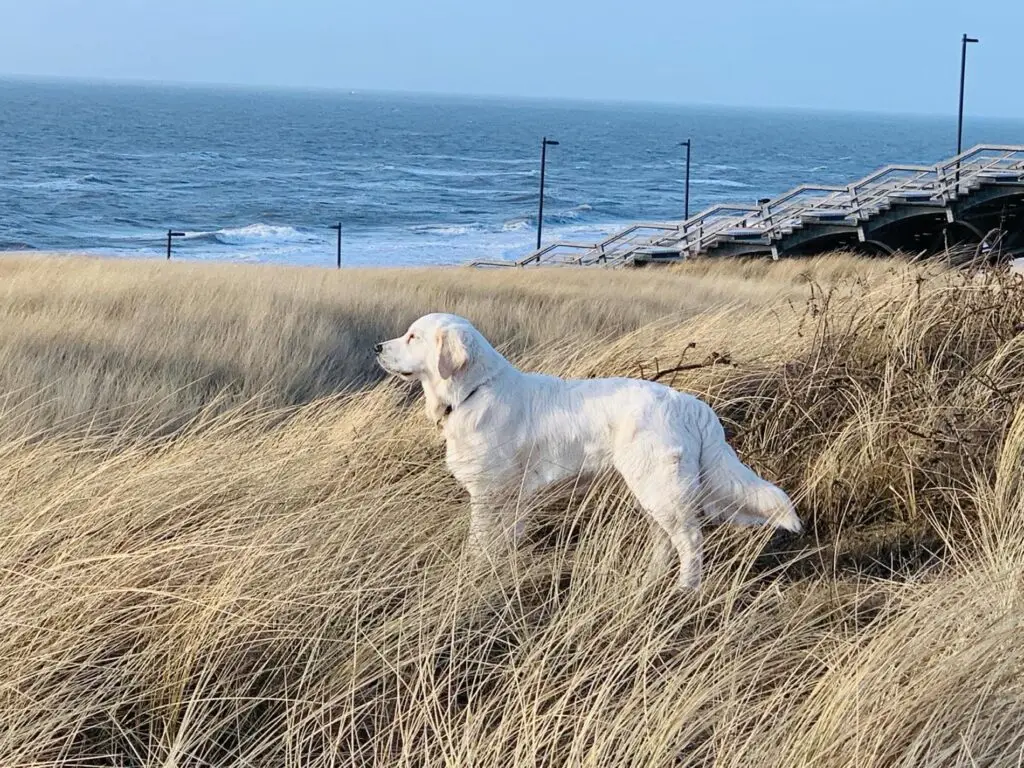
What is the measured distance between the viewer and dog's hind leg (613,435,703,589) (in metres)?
3.82

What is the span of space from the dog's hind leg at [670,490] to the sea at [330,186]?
1665 inches

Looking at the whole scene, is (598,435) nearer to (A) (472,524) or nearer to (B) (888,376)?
(A) (472,524)

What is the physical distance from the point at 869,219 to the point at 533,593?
84.8ft

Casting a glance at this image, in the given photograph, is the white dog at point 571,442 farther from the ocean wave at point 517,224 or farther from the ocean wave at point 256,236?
the ocean wave at point 517,224

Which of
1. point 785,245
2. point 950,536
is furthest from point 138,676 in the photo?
point 785,245

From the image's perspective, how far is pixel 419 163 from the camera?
4067 inches

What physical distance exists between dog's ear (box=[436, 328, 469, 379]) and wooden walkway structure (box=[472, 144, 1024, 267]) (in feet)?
78.1

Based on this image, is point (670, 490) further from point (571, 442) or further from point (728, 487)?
point (571, 442)

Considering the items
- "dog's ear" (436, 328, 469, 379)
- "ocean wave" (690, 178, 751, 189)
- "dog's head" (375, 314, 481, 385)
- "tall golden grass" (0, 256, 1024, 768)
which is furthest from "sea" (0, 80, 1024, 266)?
"dog's ear" (436, 328, 469, 379)

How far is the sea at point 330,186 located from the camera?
2062 inches

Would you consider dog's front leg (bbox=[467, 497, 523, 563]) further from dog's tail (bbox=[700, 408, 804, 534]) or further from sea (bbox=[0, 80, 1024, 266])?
sea (bbox=[0, 80, 1024, 266])

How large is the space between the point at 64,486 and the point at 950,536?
3.09 meters

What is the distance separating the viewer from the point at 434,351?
4.14 meters

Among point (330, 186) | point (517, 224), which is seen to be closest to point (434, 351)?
point (517, 224)
